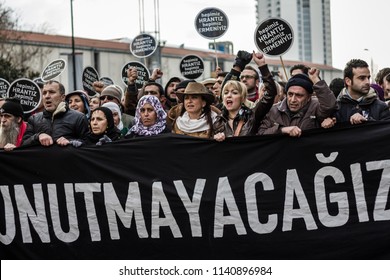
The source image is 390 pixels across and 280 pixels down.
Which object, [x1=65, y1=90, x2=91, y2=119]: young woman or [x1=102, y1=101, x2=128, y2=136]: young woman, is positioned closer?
[x1=102, y1=101, x2=128, y2=136]: young woman

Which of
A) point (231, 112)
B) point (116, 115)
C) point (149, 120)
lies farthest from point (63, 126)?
point (231, 112)

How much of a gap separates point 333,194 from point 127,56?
77.2 meters

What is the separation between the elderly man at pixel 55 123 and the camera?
713cm

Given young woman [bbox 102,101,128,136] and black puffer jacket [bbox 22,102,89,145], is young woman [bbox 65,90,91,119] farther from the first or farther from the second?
black puffer jacket [bbox 22,102,89,145]

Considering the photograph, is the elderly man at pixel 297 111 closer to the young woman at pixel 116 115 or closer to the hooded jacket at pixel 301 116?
the hooded jacket at pixel 301 116

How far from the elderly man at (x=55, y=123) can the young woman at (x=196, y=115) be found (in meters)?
0.93

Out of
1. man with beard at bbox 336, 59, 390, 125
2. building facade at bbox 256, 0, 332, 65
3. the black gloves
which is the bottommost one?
man with beard at bbox 336, 59, 390, 125

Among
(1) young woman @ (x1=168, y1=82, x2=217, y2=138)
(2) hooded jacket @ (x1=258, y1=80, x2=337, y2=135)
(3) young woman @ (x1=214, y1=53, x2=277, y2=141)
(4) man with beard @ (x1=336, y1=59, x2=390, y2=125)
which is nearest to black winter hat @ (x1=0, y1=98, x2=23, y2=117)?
(1) young woman @ (x1=168, y1=82, x2=217, y2=138)

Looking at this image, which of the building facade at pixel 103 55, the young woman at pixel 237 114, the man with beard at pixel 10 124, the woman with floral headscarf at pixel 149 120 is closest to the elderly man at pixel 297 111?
the young woman at pixel 237 114

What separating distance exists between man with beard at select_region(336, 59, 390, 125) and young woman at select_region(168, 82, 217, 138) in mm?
1162

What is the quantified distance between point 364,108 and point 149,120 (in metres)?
1.91

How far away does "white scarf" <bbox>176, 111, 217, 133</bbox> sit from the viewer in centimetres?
671

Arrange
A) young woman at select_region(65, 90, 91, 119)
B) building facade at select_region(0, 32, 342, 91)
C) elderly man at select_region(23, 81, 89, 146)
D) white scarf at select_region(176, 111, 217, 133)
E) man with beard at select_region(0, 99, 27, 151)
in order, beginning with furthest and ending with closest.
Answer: building facade at select_region(0, 32, 342, 91)
young woman at select_region(65, 90, 91, 119)
man with beard at select_region(0, 99, 27, 151)
elderly man at select_region(23, 81, 89, 146)
white scarf at select_region(176, 111, 217, 133)

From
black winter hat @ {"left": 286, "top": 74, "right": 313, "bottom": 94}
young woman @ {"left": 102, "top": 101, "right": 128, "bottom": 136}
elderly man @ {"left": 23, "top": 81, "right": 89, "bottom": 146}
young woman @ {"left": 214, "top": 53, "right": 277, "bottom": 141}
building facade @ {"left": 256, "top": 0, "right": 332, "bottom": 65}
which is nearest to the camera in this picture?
black winter hat @ {"left": 286, "top": 74, "right": 313, "bottom": 94}
